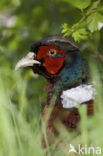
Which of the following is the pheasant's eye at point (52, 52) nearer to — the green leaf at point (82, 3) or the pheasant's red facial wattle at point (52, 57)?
the pheasant's red facial wattle at point (52, 57)

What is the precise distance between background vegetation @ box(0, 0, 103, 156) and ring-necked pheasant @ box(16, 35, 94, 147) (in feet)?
0.36

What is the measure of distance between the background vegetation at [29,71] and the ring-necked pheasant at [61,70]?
0.36ft

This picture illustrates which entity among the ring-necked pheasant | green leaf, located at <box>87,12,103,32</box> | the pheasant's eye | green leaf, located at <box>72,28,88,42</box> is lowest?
the ring-necked pheasant

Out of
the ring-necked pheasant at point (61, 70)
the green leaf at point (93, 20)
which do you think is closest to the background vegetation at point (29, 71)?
the green leaf at point (93, 20)

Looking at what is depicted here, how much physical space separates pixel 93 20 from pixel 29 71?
2.80m

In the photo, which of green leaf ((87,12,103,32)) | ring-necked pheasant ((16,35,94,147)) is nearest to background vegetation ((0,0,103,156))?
green leaf ((87,12,103,32))

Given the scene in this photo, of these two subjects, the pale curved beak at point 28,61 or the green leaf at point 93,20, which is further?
the pale curved beak at point 28,61

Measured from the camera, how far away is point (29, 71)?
248 inches

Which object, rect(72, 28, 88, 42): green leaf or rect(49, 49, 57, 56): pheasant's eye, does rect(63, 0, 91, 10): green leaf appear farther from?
rect(49, 49, 57, 56): pheasant's eye

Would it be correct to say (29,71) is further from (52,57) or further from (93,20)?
(93,20)

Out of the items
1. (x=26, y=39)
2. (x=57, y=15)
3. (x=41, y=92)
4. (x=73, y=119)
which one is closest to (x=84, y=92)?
(x=73, y=119)

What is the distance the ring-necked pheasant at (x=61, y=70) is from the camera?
11.7 feet

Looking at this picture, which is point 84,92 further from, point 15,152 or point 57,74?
point 15,152

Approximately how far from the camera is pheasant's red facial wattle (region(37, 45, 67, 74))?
3852 millimetres
